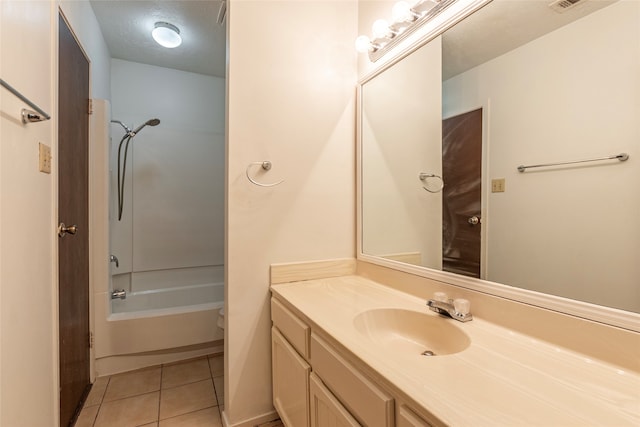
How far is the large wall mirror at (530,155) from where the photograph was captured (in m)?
0.74

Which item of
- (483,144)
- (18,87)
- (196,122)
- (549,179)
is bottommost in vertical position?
(549,179)

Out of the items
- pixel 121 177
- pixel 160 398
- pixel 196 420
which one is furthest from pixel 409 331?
pixel 121 177

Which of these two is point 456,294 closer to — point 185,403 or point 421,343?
point 421,343

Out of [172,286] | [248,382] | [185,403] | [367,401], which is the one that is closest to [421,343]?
[367,401]

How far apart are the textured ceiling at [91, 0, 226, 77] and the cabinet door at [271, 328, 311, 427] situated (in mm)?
2156

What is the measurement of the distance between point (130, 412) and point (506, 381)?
191cm

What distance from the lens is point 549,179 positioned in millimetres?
876

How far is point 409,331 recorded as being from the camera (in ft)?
3.67

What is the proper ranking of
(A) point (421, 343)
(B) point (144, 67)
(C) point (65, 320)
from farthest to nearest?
(B) point (144, 67)
(C) point (65, 320)
(A) point (421, 343)

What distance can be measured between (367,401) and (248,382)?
934 millimetres

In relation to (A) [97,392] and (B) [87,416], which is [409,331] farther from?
(A) [97,392]

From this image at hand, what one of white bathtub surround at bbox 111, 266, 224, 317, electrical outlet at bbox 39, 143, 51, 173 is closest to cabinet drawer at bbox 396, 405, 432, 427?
electrical outlet at bbox 39, 143, 51, 173

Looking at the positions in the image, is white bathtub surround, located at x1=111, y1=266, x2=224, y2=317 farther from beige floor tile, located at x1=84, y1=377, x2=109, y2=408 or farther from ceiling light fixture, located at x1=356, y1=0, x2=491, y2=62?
ceiling light fixture, located at x1=356, y1=0, x2=491, y2=62

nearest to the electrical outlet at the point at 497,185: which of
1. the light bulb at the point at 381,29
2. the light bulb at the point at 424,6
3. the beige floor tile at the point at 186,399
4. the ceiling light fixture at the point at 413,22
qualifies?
the ceiling light fixture at the point at 413,22
